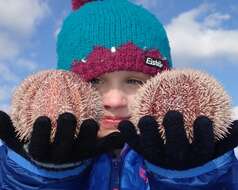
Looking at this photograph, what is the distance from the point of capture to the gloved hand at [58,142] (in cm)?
278

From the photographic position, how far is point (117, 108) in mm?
3746

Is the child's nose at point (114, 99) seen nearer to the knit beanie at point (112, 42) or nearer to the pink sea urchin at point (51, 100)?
the knit beanie at point (112, 42)

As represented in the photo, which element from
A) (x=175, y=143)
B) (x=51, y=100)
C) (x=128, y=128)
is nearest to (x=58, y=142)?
(x=51, y=100)

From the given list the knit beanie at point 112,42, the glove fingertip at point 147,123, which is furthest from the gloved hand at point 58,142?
the knit beanie at point 112,42

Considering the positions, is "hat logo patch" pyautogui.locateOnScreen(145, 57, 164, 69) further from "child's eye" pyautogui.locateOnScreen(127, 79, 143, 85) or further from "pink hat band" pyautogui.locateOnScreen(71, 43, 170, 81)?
"child's eye" pyautogui.locateOnScreen(127, 79, 143, 85)

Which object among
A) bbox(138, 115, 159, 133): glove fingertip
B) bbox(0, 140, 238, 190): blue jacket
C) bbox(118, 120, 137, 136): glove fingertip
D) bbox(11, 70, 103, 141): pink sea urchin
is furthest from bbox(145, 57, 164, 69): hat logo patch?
bbox(138, 115, 159, 133): glove fingertip

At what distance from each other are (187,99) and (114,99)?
3.33 feet

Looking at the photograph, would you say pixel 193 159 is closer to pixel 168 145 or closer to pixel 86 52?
pixel 168 145

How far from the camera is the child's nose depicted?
3.72 meters

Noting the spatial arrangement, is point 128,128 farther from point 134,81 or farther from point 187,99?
point 134,81

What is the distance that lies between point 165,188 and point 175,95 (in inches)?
24.8

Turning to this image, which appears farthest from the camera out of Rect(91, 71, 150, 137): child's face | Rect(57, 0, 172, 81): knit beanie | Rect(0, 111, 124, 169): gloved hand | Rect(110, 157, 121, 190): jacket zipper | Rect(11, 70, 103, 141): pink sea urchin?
Rect(57, 0, 172, 81): knit beanie

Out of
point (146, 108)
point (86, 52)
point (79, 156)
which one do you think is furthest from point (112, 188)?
point (86, 52)

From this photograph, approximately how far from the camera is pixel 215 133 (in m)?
2.81
